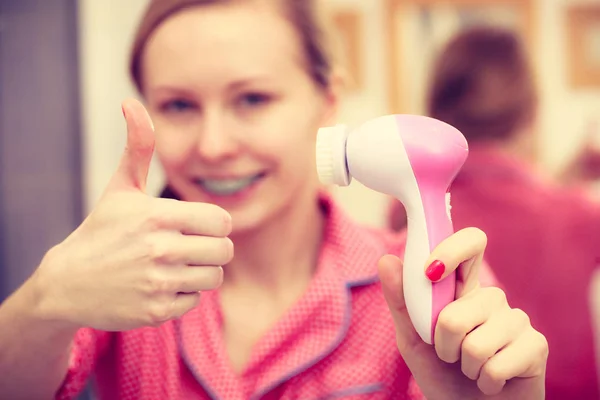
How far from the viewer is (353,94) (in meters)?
1.29

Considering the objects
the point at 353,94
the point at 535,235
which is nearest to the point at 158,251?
the point at 535,235

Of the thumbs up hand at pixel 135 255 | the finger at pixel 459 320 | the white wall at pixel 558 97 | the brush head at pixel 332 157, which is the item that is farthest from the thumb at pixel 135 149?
the white wall at pixel 558 97

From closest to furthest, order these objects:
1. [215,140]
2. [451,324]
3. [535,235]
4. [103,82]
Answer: [451,324]
[215,140]
[535,235]
[103,82]

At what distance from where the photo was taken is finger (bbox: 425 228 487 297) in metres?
0.35

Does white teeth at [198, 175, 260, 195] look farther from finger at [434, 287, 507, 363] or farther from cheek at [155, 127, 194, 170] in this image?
finger at [434, 287, 507, 363]

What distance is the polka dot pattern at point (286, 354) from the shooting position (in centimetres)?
50

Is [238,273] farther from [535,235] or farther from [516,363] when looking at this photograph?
[535,235]

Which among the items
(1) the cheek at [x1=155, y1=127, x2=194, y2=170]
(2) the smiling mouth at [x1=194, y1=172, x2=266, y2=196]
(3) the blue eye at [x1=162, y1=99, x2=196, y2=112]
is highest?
(3) the blue eye at [x1=162, y1=99, x2=196, y2=112]

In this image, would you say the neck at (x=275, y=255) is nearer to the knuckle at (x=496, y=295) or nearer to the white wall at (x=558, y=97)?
the knuckle at (x=496, y=295)

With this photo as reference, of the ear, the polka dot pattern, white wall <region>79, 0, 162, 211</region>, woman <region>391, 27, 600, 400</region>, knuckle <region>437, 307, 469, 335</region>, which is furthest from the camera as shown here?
white wall <region>79, 0, 162, 211</region>

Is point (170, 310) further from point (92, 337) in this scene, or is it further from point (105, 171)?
point (105, 171)

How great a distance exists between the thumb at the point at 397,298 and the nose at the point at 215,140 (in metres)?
0.19

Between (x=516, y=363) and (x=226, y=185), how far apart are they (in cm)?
30

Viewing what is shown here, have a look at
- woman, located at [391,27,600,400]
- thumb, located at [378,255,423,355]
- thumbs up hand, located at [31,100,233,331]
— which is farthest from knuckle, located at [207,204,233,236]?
woman, located at [391,27,600,400]
